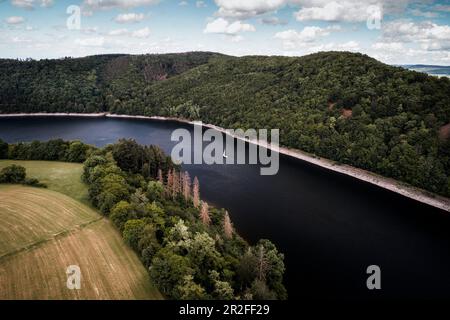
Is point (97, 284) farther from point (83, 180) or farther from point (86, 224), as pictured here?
point (83, 180)

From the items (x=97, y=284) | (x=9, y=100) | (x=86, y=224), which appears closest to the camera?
(x=97, y=284)

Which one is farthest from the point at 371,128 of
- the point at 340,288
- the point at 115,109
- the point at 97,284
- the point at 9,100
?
the point at 9,100

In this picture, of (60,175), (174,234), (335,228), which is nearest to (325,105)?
(335,228)
